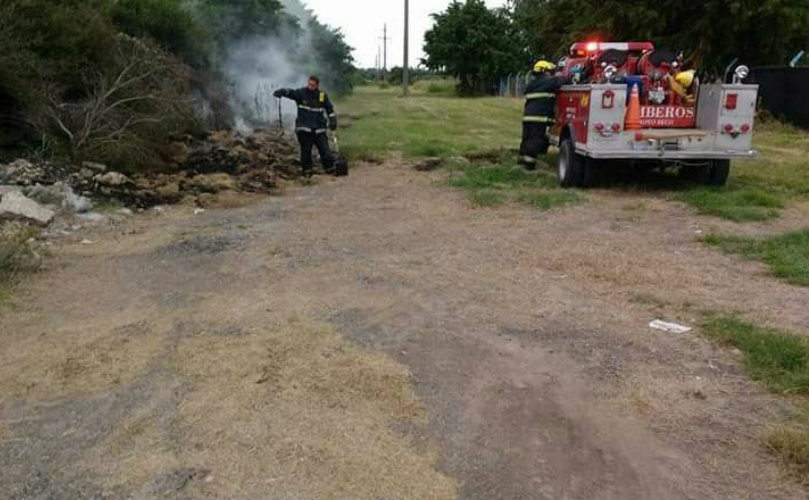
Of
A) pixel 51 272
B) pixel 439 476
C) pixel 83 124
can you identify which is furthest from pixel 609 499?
pixel 83 124

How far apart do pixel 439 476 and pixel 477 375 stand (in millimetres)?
1019

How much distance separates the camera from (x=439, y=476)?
302 centimetres

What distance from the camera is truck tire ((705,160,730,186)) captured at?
31.7 ft

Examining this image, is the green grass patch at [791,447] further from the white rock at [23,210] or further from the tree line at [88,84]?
the tree line at [88,84]

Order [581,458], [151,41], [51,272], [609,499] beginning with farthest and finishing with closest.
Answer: [151,41] < [51,272] < [581,458] < [609,499]

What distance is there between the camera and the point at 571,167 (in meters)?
9.93

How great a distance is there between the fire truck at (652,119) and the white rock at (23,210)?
21.1 feet

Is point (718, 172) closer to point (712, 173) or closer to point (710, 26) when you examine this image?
point (712, 173)

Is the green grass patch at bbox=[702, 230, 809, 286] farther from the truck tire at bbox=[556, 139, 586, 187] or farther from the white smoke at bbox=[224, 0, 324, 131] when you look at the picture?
the white smoke at bbox=[224, 0, 324, 131]

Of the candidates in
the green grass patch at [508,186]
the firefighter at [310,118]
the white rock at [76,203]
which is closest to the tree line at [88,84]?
the white rock at [76,203]

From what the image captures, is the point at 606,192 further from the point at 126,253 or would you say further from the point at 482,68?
the point at 482,68

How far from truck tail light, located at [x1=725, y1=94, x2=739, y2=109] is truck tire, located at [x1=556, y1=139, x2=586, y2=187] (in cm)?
189

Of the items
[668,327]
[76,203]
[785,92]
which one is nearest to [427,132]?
[785,92]

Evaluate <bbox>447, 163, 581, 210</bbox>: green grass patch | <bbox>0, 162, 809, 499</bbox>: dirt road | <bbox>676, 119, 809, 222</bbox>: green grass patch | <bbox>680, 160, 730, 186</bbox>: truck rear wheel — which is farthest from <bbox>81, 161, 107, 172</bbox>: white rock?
<bbox>680, 160, 730, 186</bbox>: truck rear wheel
